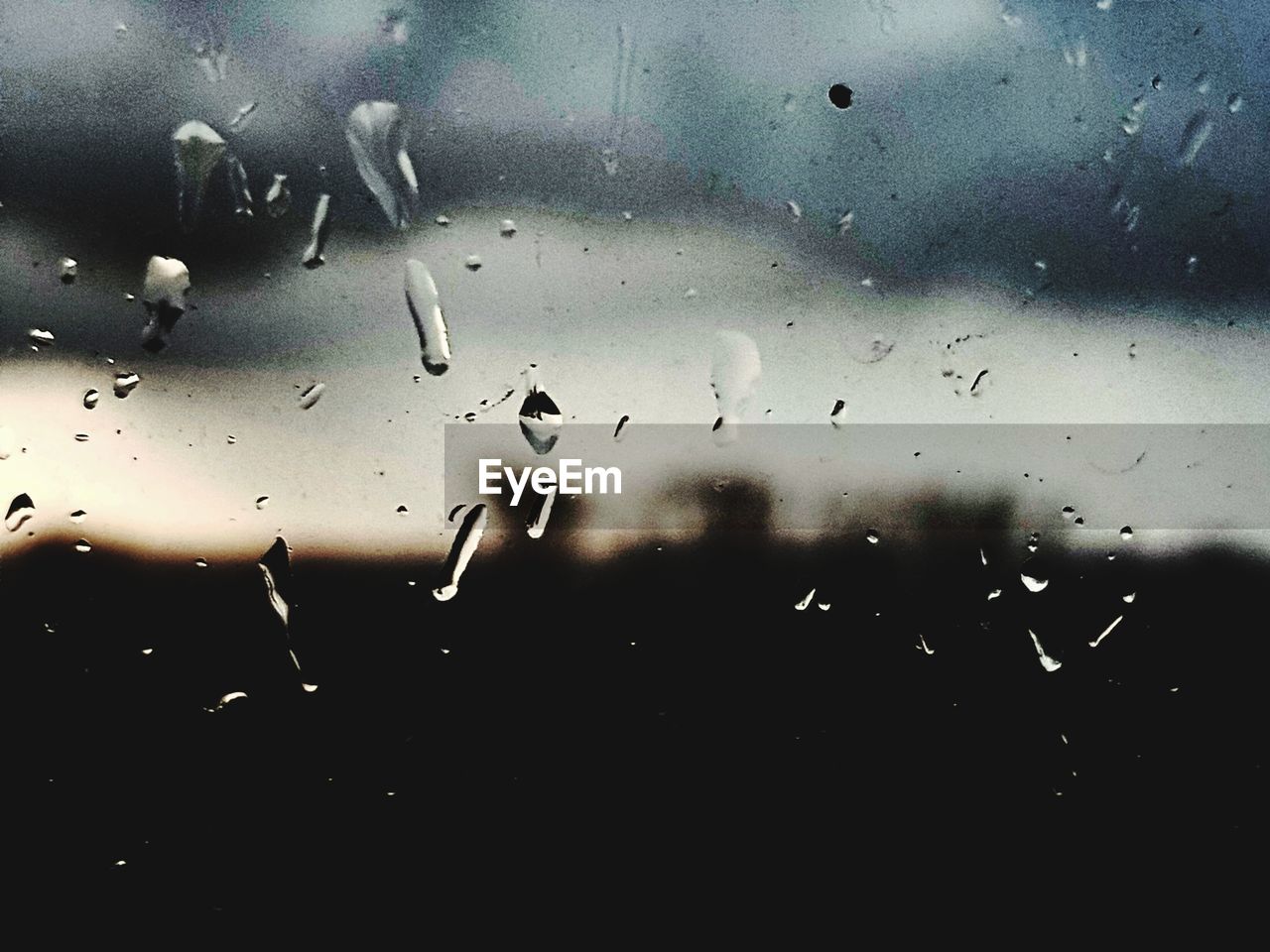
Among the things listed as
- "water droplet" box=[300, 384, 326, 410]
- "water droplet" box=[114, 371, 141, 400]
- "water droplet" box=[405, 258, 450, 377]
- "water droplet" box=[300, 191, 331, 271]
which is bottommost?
"water droplet" box=[300, 384, 326, 410]

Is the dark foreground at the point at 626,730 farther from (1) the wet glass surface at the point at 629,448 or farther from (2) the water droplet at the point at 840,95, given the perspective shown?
(2) the water droplet at the point at 840,95

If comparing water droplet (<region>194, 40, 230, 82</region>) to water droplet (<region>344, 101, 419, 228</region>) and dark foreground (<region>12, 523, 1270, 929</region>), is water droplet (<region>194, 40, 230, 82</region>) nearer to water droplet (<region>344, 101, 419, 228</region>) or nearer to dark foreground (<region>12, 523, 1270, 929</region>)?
water droplet (<region>344, 101, 419, 228</region>)

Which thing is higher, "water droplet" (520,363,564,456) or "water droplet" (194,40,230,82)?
"water droplet" (194,40,230,82)

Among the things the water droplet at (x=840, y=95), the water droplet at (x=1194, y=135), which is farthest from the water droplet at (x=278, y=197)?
the water droplet at (x=1194, y=135)

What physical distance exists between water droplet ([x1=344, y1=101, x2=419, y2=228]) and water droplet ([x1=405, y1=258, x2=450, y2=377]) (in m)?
0.06

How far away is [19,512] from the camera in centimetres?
89

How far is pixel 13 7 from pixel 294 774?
2.73 feet

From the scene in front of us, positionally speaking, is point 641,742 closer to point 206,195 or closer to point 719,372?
point 719,372

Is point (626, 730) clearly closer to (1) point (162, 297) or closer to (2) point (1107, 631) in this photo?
(2) point (1107, 631)

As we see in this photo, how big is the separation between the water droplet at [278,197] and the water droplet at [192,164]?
6cm

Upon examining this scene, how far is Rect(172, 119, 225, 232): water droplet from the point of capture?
35.3 inches

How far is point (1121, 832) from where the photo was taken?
37.5 inches

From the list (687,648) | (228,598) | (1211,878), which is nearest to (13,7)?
(228,598)

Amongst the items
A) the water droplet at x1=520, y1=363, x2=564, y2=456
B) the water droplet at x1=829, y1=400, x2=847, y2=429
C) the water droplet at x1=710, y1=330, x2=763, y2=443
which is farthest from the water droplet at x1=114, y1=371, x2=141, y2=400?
the water droplet at x1=829, y1=400, x2=847, y2=429
